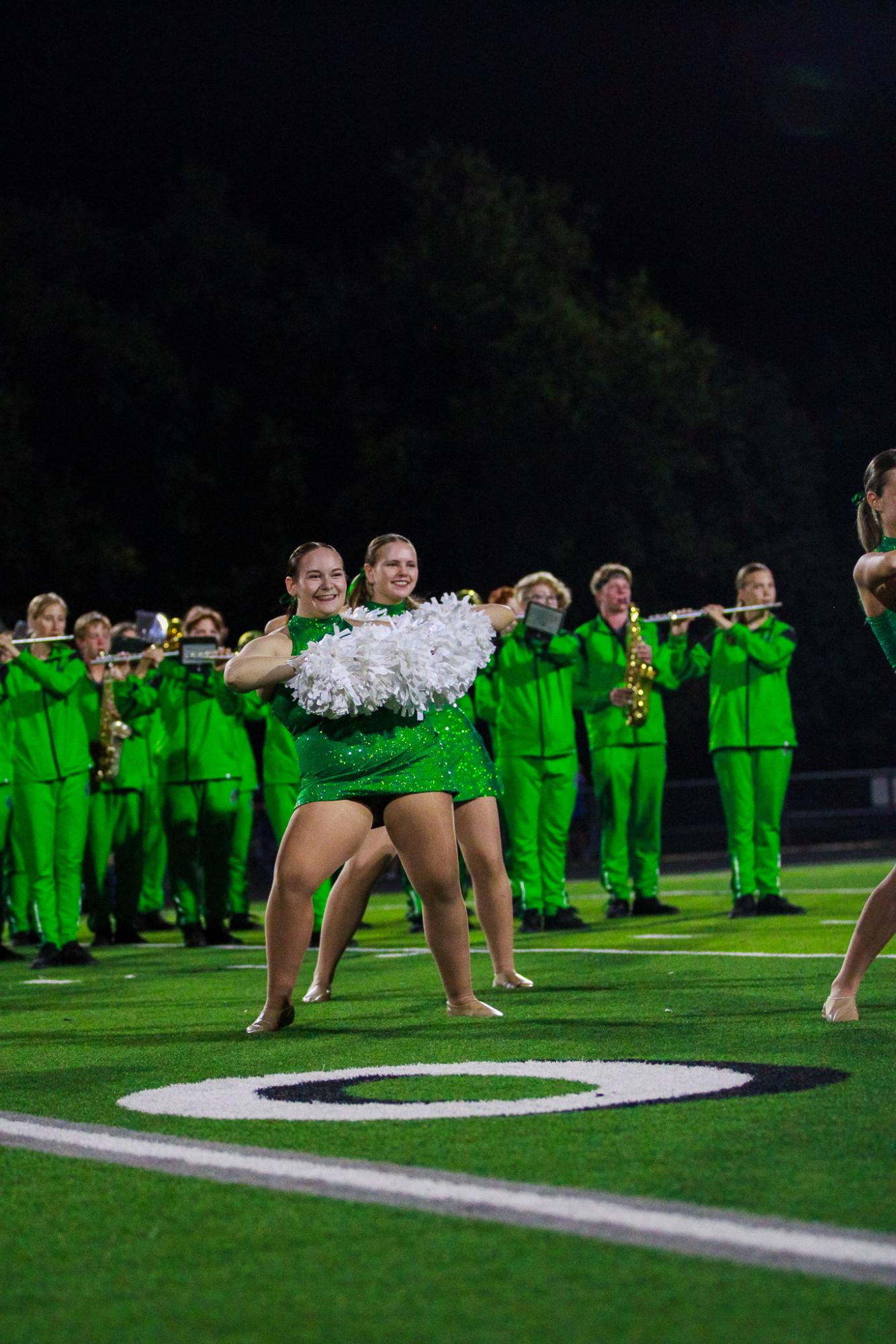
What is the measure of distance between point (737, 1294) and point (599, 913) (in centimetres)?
1128

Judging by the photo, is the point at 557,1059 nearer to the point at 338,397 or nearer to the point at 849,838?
the point at 849,838

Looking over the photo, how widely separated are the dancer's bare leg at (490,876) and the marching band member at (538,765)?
13.0ft

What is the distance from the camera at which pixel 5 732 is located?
1216 cm

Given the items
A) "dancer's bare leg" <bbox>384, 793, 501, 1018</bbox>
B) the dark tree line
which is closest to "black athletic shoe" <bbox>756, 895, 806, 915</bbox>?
"dancer's bare leg" <bbox>384, 793, 501, 1018</bbox>

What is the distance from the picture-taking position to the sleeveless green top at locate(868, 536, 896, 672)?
6.22 metres

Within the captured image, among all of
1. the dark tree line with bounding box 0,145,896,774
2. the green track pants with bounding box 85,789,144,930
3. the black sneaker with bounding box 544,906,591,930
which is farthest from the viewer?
the dark tree line with bounding box 0,145,896,774

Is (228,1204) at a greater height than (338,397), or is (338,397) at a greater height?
(338,397)

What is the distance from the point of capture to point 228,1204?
399 cm

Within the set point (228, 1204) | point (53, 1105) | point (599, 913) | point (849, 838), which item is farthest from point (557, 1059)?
point (849, 838)

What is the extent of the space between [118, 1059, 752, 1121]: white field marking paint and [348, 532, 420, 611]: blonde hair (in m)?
2.14

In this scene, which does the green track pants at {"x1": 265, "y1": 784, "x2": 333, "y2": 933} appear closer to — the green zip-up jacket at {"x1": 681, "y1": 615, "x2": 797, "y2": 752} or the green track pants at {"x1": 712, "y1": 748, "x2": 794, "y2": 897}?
the green track pants at {"x1": 712, "y1": 748, "x2": 794, "y2": 897}

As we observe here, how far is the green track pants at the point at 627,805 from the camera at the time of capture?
13.1 m

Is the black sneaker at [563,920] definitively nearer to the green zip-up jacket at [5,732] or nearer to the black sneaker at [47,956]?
the black sneaker at [47,956]

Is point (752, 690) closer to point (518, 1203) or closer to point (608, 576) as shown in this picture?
point (608, 576)
